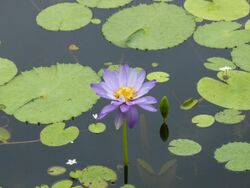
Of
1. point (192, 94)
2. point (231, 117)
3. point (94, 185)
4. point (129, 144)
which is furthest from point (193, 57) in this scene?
point (94, 185)

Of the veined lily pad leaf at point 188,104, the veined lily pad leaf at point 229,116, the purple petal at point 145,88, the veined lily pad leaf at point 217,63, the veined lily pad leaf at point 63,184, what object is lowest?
the veined lily pad leaf at point 63,184

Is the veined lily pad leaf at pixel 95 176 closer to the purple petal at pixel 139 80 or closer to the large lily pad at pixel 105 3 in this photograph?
the purple petal at pixel 139 80

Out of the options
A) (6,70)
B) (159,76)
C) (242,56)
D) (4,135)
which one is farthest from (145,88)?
(6,70)

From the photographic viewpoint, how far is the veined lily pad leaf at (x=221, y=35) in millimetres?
3141

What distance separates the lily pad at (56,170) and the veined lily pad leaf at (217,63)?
101 cm

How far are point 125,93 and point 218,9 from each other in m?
1.33

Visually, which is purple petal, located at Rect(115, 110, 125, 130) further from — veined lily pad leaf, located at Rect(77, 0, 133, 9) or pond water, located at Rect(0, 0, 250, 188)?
veined lily pad leaf, located at Rect(77, 0, 133, 9)

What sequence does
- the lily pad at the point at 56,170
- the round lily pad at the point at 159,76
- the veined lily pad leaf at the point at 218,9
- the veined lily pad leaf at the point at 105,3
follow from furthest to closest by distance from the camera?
1. the veined lily pad leaf at the point at 105,3
2. the veined lily pad leaf at the point at 218,9
3. the round lily pad at the point at 159,76
4. the lily pad at the point at 56,170

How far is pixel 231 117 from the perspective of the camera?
2680mm

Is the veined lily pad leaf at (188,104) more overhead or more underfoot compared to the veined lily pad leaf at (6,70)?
more underfoot

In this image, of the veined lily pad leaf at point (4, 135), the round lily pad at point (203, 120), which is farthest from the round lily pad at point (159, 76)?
the veined lily pad leaf at point (4, 135)

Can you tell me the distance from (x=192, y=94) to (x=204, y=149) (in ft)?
1.29

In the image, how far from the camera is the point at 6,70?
303cm

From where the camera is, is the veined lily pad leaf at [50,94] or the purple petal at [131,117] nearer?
the purple petal at [131,117]
